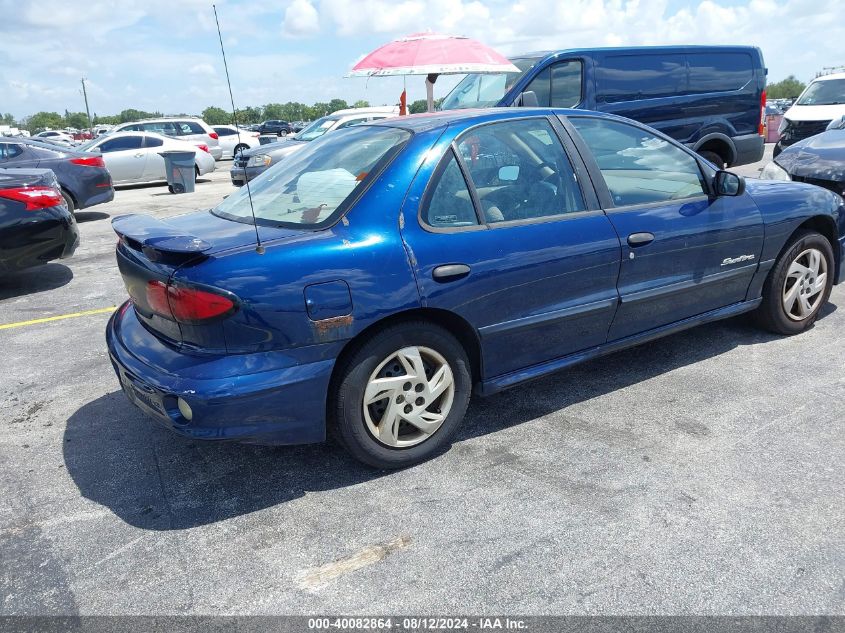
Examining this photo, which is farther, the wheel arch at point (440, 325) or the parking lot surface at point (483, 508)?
the wheel arch at point (440, 325)

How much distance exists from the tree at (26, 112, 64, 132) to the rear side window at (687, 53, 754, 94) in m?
134

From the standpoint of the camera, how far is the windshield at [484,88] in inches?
334

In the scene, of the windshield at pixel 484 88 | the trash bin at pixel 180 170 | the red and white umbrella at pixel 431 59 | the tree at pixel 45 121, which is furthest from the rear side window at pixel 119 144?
the tree at pixel 45 121

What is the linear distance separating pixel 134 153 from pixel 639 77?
11403 mm

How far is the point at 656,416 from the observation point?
3559mm

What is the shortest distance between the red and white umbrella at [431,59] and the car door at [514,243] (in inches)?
210

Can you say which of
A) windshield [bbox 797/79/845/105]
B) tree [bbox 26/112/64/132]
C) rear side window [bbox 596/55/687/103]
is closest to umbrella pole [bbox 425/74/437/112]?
rear side window [bbox 596/55/687/103]

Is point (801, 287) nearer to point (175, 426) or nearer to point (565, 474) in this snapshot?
point (565, 474)

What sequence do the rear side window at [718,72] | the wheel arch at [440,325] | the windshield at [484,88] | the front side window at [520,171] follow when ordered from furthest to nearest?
the rear side window at [718,72]
the windshield at [484,88]
the front side window at [520,171]
the wheel arch at [440,325]

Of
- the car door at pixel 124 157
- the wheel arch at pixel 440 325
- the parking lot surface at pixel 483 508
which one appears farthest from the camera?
the car door at pixel 124 157

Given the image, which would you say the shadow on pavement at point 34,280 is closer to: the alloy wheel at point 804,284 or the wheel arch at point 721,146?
the alloy wheel at point 804,284

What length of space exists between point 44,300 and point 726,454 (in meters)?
5.67

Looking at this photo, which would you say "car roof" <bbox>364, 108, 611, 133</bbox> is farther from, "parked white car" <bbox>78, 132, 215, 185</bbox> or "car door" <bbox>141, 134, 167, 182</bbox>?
"car door" <bbox>141, 134, 167, 182</bbox>

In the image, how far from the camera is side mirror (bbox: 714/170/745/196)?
12.9ft
